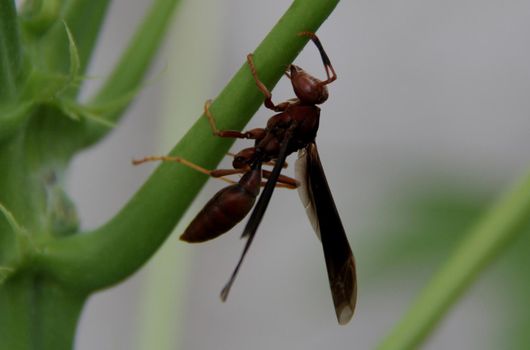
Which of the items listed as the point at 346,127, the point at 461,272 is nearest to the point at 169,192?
the point at 461,272

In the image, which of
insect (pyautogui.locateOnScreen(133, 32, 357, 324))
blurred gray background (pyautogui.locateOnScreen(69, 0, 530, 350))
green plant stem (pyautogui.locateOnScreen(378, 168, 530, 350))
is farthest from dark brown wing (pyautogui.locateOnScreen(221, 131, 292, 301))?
blurred gray background (pyautogui.locateOnScreen(69, 0, 530, 350))

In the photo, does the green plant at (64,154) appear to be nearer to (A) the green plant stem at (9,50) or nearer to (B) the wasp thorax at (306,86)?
(A) the green plant stem at (9,50)

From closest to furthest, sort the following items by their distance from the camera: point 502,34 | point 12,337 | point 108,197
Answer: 1. point 12,337
2. point 502,34
3. point 108,197

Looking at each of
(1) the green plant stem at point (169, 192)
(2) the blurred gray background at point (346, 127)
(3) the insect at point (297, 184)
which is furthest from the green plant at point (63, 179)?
(2) the blurred gray background at point (346, 127)

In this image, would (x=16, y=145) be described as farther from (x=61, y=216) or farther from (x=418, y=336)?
(x=418, y=336)

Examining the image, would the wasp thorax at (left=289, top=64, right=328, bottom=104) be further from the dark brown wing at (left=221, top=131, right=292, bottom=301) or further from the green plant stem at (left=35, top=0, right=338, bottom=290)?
the green plant stem at (left=35, top=0, right=338, bottom=290)

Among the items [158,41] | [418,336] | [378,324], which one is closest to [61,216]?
[158,41]

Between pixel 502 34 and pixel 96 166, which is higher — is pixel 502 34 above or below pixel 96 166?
above

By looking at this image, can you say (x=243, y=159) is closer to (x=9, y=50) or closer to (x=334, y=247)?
(x=334, y=247)
